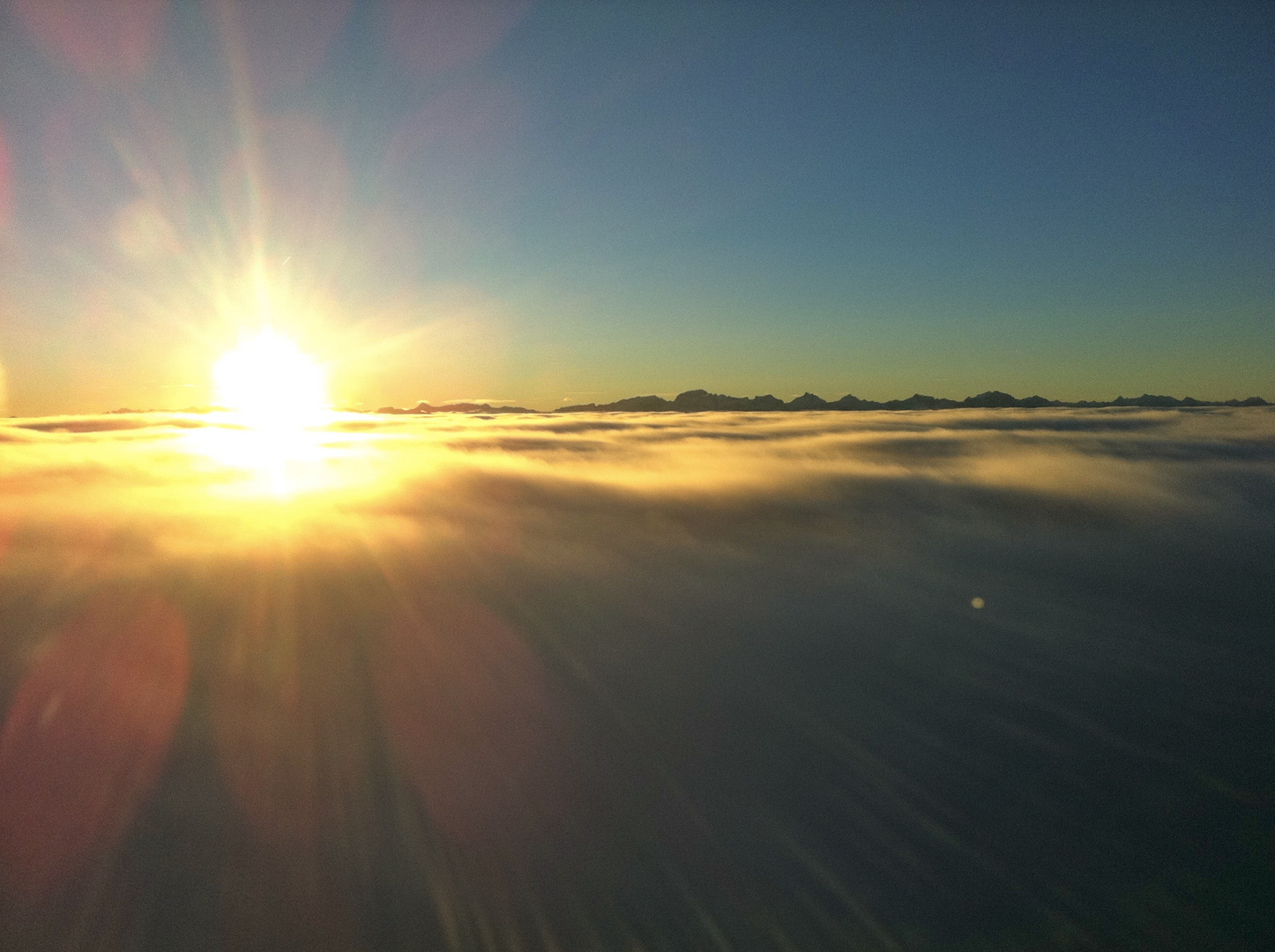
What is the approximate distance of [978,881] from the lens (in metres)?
2.49

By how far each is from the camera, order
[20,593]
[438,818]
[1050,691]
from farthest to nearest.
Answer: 1. [20,593]
2. [1050,691]
3. [438,818]

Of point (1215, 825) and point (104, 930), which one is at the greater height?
point (104, 930)

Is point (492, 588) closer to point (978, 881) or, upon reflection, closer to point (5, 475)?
point (978, 881)

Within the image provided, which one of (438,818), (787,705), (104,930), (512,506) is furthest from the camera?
(512,506)

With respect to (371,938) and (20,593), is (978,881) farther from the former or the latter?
(20,593)

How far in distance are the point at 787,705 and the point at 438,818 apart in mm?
2074

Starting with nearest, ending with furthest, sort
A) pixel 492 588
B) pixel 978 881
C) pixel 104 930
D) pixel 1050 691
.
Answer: pixel 104 930 < pixel 978 881 < pixel 1050 691 < pixel 492 588

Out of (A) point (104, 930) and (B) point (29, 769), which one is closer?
(A) point (104, 930)

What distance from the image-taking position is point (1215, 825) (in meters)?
2.84

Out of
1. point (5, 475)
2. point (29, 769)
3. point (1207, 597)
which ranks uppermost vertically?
point (5, 475)

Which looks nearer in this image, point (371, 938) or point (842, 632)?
point (371, 938)

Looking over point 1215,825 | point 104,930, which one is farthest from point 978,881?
point 104,930

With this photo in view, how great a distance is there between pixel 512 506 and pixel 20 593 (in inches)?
218

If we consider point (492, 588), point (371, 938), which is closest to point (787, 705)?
point (371, 938)
